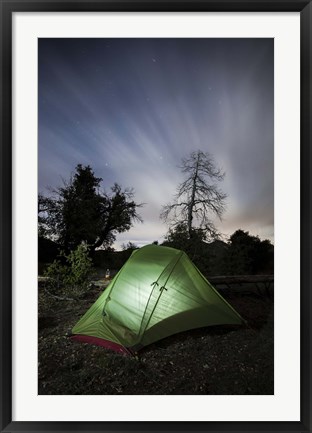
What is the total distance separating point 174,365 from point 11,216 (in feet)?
5.02

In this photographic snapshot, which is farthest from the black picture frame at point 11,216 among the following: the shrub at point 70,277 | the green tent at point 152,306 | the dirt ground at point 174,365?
the shrub at point 70,277

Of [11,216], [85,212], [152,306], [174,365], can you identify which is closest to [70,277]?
[85,212]

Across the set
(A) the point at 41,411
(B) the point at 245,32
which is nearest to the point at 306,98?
(B) the point at 245,32

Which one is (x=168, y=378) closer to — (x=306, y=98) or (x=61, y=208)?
(x=306, y=98)

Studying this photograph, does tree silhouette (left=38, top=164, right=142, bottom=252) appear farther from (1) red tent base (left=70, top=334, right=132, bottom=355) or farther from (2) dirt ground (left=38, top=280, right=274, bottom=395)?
(1) red tent base (left=70, top=334, right=132, bottom=355)

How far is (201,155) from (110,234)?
7.74 ft

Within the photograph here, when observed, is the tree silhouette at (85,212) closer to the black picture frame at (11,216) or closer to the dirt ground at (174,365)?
the dirt ground at (174,365)

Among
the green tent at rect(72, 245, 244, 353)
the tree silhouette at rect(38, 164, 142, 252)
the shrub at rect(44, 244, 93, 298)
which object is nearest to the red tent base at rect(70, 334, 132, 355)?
the green tent at rect(72, 245, 244, 353)

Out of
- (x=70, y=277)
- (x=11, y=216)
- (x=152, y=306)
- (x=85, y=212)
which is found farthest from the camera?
(x=85, y=212)

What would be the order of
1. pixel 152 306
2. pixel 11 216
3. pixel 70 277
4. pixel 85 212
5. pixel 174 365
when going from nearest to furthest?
pixel 11 216 → pixel 174 365 → pixel 152 306 → pixel 70 277 → pixel 85 212

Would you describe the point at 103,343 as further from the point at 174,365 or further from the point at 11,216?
the point at 11,216

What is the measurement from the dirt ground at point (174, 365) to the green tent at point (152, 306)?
0.33 feet

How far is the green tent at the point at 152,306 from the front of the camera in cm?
182

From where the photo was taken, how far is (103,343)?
179 cm
